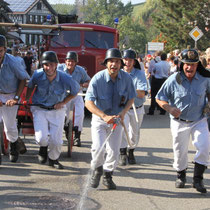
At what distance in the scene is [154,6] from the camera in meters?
94.9

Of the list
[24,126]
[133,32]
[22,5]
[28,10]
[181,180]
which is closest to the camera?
[181,180]

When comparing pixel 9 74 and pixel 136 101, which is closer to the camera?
pixel 9 74

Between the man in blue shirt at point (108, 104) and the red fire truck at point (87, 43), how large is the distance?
31.1 ft

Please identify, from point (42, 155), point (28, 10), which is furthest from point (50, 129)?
point (28, 10)

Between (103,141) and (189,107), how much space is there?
1.23m

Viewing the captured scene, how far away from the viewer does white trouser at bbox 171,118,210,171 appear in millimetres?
6992

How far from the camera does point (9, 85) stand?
824cm

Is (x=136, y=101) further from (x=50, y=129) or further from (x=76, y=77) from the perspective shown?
(x=76, y=77)

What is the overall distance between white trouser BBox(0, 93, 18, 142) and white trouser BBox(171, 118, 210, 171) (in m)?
2.69

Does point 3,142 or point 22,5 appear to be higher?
point 22,5

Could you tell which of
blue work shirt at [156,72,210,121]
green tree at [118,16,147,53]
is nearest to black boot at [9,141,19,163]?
blue work shirt at [156,72,210,121]

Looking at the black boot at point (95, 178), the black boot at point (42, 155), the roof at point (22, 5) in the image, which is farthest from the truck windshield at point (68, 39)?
the roof at point (22, 5)

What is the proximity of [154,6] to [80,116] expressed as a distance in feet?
285

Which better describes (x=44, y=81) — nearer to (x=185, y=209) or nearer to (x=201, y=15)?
(x=185, y=209)
